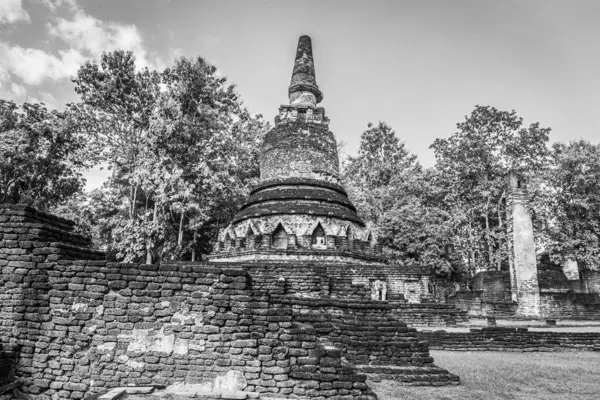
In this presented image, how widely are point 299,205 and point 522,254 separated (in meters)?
8.33

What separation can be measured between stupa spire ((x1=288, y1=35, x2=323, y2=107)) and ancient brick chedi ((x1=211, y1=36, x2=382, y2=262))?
1.6 inches

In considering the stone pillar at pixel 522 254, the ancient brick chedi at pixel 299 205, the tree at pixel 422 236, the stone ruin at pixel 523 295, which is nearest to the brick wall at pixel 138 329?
the ancient brick chedi at pixel 299 205

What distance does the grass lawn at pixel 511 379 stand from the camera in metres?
4.59

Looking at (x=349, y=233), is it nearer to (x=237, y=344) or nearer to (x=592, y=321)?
(x=592, y=321)

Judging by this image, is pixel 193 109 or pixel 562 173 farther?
pixel 562 173

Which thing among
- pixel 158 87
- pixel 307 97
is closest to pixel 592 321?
pixel 307 97

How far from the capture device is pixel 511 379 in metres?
5.32

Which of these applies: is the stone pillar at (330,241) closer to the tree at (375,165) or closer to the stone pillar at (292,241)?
the stone pillar at (292,241)

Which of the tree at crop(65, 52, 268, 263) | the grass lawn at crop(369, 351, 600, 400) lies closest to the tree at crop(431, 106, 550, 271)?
the tree at crop(65, 52, 268, 263)

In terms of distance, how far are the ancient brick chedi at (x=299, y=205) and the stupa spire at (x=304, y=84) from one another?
0.14 ft

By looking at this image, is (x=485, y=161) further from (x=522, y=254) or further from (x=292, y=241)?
(x=292, y=241)

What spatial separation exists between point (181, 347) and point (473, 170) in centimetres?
2459

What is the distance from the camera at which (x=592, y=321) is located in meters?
13.2

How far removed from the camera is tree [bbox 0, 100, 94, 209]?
15.5 metres
